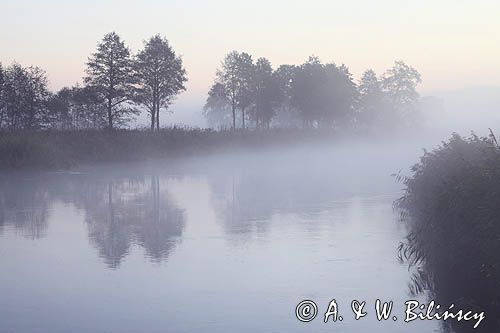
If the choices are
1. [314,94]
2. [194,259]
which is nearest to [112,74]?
[314,94]

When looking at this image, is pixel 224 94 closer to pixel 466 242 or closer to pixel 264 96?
pixel 264 96

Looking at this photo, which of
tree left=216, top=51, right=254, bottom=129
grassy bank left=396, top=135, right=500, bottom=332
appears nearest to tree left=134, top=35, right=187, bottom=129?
tree left=216, top=51, right=254, bottom=129

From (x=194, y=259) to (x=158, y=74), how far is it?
49.8m

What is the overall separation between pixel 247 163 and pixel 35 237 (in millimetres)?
31474

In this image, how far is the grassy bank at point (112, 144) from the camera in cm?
3691

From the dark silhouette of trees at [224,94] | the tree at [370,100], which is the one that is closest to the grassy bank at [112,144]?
the dark silhouette of trees at [224,94]

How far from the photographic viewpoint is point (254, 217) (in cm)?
1886

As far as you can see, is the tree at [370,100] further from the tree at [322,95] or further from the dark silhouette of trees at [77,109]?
the dark silhouette of trees at [77,109]

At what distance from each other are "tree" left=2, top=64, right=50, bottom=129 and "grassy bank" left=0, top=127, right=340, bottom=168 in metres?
8.69

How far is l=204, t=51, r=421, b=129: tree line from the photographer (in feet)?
237

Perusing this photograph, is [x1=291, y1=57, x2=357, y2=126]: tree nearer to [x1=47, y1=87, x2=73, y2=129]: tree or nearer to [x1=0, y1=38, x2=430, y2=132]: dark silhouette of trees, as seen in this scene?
[x1=0, y1=38, x2=430, y2=132]: dark silhouette of trees

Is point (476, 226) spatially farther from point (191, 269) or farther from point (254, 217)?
point (254, 217)

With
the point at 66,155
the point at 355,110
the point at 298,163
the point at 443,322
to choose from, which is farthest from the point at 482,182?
the point at 355,110

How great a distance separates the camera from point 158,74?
61125 mm
